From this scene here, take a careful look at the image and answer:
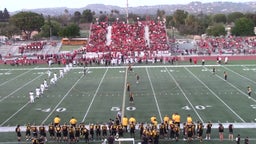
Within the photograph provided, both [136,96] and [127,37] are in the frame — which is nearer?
[136,96]

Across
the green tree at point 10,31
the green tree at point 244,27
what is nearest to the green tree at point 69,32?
the green tree at point 10,31

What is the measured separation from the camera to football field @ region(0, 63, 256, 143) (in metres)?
19.3

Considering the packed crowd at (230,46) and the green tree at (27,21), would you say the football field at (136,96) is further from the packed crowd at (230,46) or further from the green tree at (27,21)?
the green tree at (27,21)

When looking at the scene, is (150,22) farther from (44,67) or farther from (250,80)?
(250,80)

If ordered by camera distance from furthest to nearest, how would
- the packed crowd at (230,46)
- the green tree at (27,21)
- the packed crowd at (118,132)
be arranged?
1. the green tree at (27,21)
2. the packed crowd at (230,46)
3. the packed crowd at (118,132)

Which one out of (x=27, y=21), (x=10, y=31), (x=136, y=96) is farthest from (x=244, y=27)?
(x=136, y=96)

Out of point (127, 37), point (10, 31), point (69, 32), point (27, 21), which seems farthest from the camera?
point (10, 31)

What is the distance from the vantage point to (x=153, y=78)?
102ft

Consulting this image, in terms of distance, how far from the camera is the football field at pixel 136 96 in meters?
19.3

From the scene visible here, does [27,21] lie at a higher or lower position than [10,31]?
higher

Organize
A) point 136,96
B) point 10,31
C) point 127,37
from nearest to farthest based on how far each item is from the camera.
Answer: point 136,96 < point 127,37 < point 10,31

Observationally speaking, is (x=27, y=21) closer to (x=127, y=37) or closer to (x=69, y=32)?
(x=69, y=32)

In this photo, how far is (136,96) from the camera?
→ 24.3 meters

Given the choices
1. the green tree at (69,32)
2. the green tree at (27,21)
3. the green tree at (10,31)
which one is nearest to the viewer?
the green tree at (69,32)
